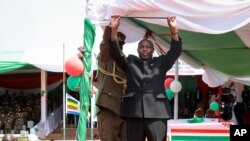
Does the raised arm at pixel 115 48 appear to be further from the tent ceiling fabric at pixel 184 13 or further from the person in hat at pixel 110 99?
the person in hat at pixel 110 99

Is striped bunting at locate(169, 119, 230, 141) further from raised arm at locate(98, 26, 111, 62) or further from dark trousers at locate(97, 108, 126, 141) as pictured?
raised arm at locate(98, 26, 111, 62)

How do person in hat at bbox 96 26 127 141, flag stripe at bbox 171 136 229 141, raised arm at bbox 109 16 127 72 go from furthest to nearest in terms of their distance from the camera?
flag stripe at bbox 171 136 229 141 < person in hat at bbox 96 26 127 141 < raised arm at bbox 109 16 127 72

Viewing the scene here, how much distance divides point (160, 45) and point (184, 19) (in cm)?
203

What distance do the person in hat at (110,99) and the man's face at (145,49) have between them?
0.51 m

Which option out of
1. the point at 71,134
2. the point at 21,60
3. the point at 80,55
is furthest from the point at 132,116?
the point at 21,60

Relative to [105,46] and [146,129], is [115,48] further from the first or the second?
[146,129]

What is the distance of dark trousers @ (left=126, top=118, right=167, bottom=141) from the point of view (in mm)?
4066

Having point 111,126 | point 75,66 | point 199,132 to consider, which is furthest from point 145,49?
point 199,132

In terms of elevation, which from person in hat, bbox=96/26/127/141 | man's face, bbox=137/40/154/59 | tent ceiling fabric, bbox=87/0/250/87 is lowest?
person in hat, bbox=96/26/127/141

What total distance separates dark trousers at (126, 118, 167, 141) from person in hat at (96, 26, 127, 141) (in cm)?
56

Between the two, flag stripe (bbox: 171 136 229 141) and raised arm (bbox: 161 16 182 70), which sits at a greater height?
raised arm (bbox: 161 16 182 70)

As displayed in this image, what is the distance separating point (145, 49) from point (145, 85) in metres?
0.31

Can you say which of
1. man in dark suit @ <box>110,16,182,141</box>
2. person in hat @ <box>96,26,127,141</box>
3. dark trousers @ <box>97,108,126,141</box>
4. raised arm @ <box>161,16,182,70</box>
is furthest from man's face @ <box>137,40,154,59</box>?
dark trousers @ <box>97,108,126,141</box>

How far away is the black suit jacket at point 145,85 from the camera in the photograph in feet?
13.3
